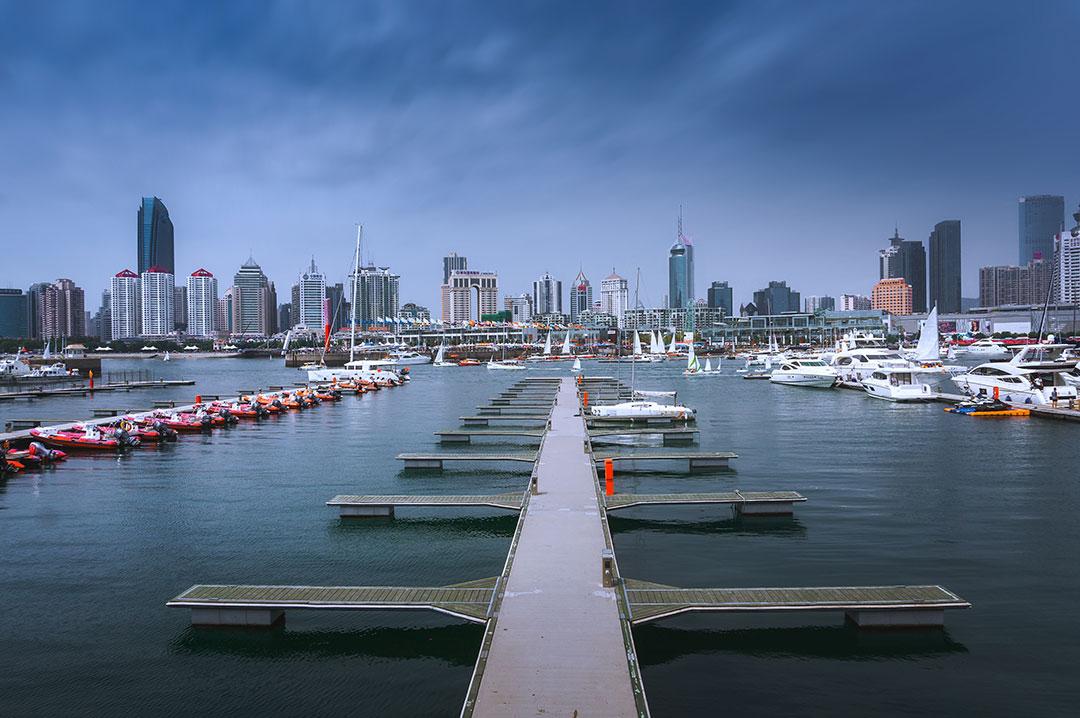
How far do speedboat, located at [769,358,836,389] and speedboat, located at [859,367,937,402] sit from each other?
10.6m

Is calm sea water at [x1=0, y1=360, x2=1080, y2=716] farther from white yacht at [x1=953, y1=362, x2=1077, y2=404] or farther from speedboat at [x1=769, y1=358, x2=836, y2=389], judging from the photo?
speedboat at [x1=769, y1=358, x2=836, y2=389]

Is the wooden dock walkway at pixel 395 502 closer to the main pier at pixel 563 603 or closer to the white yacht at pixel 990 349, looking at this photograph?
the main pier at pixel 563 603

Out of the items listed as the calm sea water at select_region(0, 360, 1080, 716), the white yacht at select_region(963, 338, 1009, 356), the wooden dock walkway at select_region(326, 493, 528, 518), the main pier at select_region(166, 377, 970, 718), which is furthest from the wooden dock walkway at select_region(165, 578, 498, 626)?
the white yacht at select_region(963, 338, 1009, 356)

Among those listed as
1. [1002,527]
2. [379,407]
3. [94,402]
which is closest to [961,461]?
[1002,527]

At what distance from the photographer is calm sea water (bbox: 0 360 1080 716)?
14.5 meters

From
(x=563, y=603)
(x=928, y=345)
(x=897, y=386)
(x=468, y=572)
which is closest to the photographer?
(x=563, y=603)

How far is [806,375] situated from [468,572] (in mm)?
77009

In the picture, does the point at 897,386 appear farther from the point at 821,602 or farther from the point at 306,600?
the point at 306,600

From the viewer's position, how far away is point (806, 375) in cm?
9050

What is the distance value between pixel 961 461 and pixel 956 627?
24217mm

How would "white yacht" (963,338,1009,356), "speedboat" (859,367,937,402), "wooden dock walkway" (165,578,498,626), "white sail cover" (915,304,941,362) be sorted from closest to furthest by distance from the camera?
"wooden dock walkway" (165,578,498,626)
"speedboat" (859,367,937,402)
"white sail cover" (915,304,941,362)
"white yacht" (963,338,1009,356)

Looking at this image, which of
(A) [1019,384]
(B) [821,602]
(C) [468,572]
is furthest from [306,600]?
(A) [1019,384]

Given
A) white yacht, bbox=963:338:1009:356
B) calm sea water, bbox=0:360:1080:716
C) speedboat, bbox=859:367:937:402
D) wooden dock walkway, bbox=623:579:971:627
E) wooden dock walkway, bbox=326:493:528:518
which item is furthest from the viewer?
white yacht, bbox=963:338:1009:356

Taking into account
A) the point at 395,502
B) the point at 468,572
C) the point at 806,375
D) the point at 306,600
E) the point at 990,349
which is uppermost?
the point at 990,349
